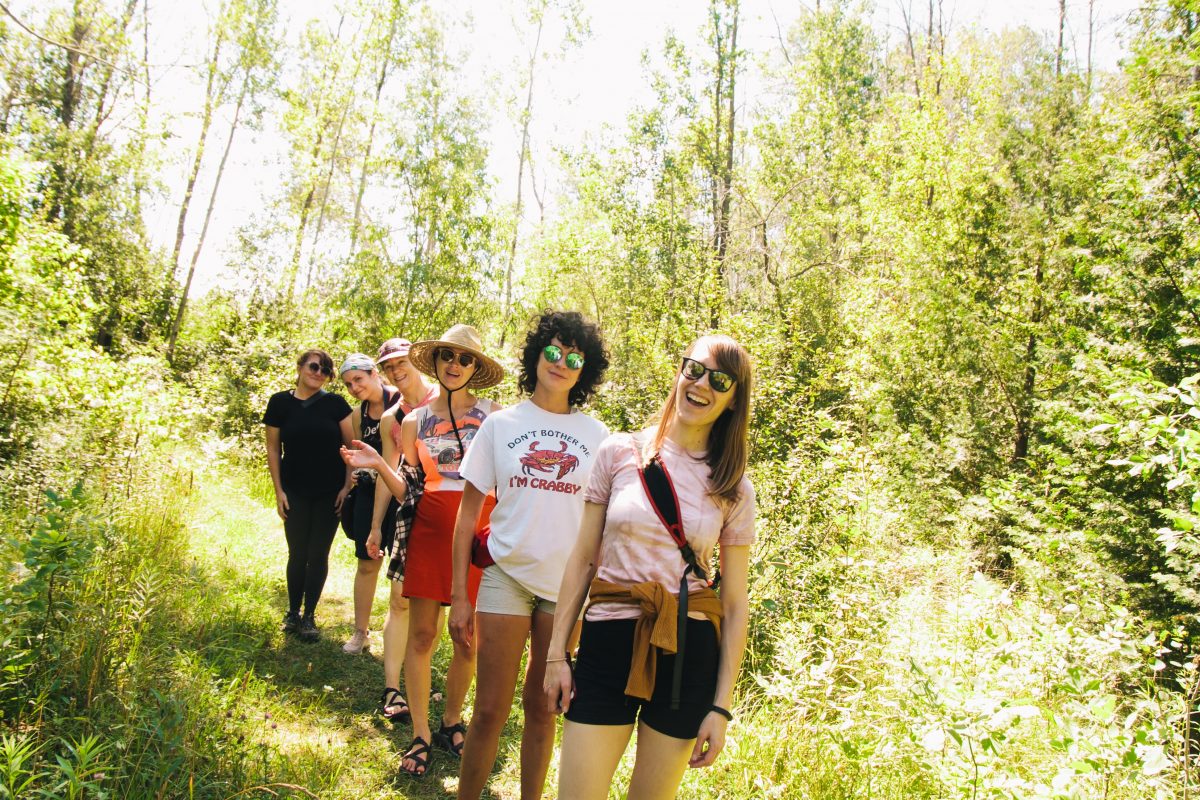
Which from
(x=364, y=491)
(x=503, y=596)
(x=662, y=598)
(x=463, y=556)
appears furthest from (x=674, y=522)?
(x=364, y=491)

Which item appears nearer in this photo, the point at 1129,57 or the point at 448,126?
the point at 1129,57

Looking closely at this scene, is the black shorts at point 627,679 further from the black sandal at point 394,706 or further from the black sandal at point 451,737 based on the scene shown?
the black sandal at point 394,706

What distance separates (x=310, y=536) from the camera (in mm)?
5176

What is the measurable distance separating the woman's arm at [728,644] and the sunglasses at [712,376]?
19.8 inches

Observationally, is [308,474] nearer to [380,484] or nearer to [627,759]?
[380,484]

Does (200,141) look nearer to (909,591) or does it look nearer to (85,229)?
(85,229)

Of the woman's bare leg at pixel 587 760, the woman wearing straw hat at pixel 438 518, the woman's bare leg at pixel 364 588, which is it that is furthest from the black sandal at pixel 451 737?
the woman's bare leg at pixel 587 760

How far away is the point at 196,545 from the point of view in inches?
236

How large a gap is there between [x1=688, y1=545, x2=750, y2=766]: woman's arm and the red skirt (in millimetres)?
1680

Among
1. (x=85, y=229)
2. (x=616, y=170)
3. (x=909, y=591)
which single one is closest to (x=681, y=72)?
(x=616, y=170)

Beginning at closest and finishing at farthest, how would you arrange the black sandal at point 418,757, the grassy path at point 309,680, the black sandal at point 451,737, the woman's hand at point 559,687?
the woman's hand at point 559,687 → the grassy path at point 309,680 → the black sandal at point 418,757 → the black sandal at point 451,737

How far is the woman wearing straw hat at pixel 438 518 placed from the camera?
3586 mm

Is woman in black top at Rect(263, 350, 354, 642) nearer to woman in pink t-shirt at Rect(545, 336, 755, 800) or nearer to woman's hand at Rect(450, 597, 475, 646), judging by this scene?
woman's hand at Rect(450, 597, 475, 646)

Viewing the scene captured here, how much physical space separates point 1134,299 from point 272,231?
21.4m
